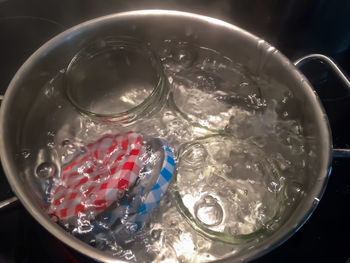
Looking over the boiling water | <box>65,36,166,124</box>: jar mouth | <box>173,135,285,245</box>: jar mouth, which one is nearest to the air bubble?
the boiling water

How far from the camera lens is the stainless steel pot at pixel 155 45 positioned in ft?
1.85

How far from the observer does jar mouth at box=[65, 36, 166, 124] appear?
0.76m

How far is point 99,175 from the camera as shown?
2.10ft

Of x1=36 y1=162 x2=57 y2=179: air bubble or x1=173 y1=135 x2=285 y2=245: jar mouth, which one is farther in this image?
x1=36 y1=162 x2=57 y2=179: air bubble

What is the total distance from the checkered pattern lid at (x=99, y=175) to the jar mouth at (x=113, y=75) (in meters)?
0.10

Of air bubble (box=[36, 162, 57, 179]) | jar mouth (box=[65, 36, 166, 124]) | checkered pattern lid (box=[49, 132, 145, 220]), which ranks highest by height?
jar mouth (box=[65, 36, 166, 124])

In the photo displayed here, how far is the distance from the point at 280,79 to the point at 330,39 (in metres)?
0.30

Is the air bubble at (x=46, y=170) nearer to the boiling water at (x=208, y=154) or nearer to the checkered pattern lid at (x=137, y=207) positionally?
the boiling water at (x=208, y=154)

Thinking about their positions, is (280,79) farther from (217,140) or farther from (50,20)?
(50,20)

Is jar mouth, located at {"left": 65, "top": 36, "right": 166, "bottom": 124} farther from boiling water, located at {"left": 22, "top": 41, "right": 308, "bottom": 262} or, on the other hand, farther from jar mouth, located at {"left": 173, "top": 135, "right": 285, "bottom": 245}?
jar mouth, located at {"left": 173, "top": 135, "right": 285, "bottom": 245}

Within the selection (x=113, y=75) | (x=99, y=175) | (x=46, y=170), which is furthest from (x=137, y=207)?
(x=113, y=75)

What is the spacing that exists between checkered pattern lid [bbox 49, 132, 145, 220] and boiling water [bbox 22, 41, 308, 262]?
3 centimetres

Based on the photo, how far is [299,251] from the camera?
75cm

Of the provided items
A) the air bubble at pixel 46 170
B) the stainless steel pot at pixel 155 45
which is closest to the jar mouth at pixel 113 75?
the stainless steel pot at pixel 155 45
